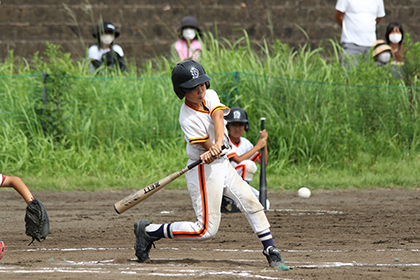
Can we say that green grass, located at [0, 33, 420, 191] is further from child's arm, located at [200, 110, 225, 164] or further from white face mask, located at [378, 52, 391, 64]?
child's arm, located at [200, 110, 225, 164]

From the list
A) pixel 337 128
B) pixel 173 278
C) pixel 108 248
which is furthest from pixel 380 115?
pixel 173 278

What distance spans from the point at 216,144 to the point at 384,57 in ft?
27.2

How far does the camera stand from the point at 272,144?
11.7 metres

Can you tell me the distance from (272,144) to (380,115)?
6.70 ft

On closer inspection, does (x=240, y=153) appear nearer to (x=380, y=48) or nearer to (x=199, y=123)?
(x=199, y=123)

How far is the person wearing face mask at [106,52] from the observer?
13000mm

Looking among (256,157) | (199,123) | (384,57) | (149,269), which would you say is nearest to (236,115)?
(256,157)

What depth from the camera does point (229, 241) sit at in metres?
6.80

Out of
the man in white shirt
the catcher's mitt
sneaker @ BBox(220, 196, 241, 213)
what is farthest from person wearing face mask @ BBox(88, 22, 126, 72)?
the catcher's mitt

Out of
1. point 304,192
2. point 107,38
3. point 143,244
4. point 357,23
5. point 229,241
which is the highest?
point 107,38

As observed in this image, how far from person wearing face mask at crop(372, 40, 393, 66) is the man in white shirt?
8.2 inches

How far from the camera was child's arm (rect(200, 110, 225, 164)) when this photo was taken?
5312 millimetres

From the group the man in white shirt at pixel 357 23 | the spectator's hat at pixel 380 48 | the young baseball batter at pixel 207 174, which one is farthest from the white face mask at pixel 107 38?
the young baseball batter at pixel 207 174

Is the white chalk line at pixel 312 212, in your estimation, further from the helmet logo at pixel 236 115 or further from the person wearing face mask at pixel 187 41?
the person wearing face mask at pixel 187 41
